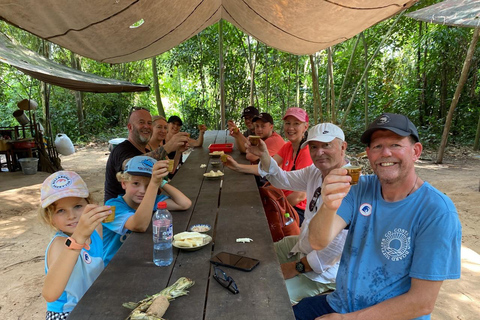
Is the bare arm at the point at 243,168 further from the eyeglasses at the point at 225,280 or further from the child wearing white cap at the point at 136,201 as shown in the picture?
the eyeglasses at the point at 225,280

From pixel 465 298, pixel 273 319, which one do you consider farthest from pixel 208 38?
pixel 273 319

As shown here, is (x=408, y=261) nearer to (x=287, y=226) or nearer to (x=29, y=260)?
(x=287, y=226)

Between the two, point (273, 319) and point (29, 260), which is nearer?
point (273, 319)

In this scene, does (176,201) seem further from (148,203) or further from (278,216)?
(278,216)

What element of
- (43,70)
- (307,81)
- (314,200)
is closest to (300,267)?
(314,200)

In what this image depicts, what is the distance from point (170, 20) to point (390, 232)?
3.32m

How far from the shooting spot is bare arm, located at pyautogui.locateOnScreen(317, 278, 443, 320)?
1450 mm

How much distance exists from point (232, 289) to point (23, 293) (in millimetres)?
3024

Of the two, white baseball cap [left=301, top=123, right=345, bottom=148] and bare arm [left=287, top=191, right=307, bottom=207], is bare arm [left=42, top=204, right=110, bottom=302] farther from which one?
bare arm [left=287, top=191, right=307, bottom=207]

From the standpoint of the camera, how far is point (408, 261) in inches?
60.9

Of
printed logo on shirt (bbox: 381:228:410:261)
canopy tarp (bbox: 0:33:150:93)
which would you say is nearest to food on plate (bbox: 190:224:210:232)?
printed logo on shirt (bbox: 381:228:410:261)

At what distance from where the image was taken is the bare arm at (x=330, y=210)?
4.83 ft

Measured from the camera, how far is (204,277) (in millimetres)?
1574

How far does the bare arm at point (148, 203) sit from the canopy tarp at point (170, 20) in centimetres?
167
